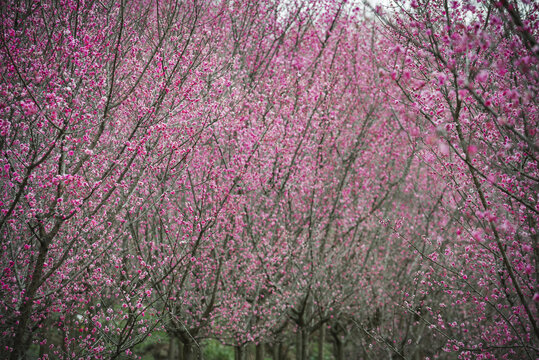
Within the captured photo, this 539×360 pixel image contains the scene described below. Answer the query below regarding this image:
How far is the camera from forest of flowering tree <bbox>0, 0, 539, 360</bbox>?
367cm

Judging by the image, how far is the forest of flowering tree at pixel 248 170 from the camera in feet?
12.0

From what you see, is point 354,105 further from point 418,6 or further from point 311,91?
point 418,6

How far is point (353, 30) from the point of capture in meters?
11.1

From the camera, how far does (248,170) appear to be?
6473mm

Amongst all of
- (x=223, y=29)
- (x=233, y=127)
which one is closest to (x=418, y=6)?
(x=233, y=127)

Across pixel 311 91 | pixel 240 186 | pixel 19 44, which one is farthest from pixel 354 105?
pixel 19 44

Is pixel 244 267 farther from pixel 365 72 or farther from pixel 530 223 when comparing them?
pixel 365 72

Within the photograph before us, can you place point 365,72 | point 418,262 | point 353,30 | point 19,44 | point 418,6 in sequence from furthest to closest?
1. point 353,30
2. point 365,72
3. point 418,262
4. point 19,44
5. point 418,6

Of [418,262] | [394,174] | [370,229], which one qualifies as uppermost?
[394,174]

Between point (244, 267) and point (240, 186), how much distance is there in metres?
2.08

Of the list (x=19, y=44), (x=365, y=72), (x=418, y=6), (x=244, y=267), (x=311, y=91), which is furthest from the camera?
(x=365, y=72)

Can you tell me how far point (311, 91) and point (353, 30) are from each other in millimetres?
4449

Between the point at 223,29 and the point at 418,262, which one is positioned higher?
the point at 223,29

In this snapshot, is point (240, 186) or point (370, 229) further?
point (370, 229)
